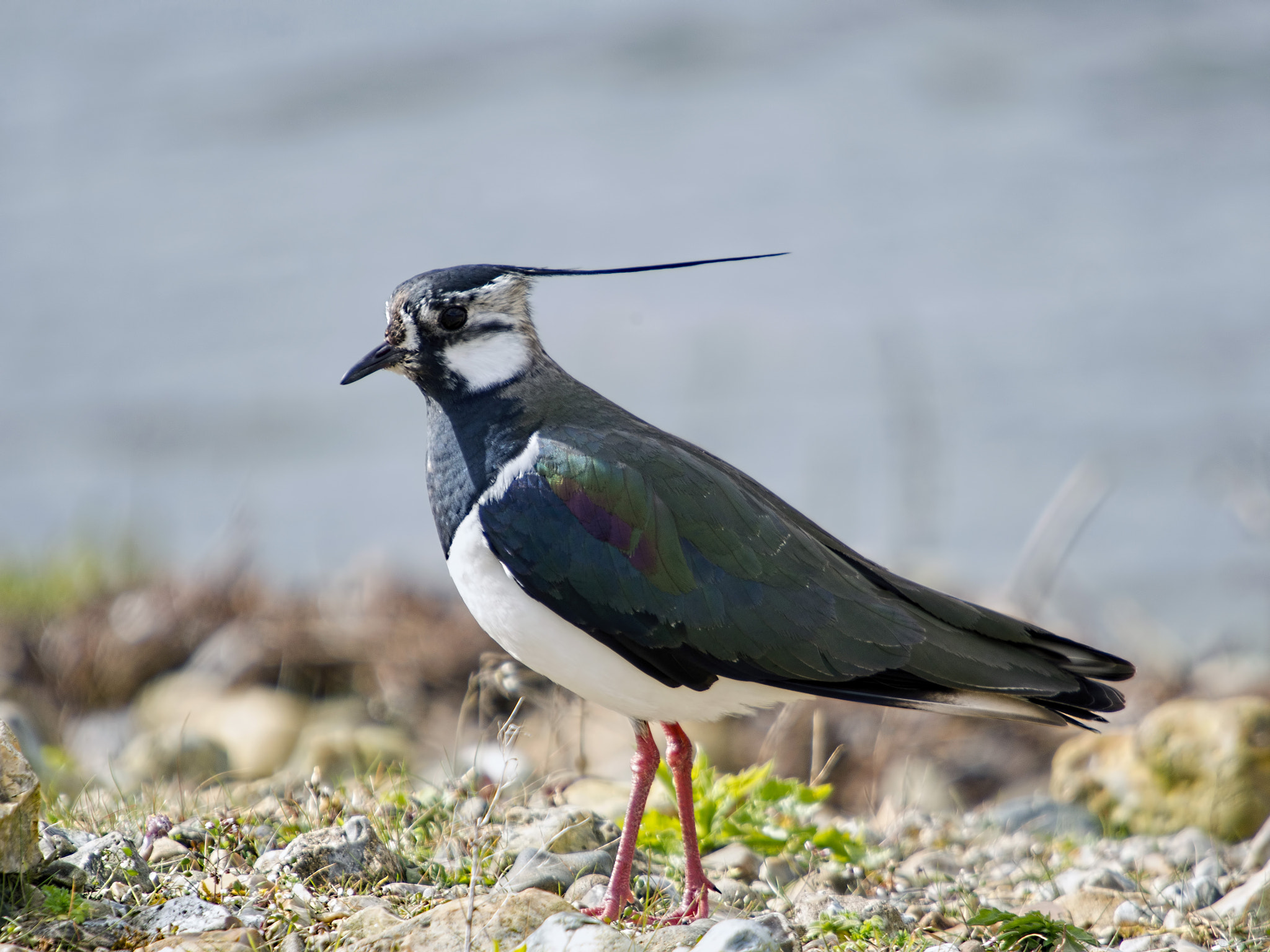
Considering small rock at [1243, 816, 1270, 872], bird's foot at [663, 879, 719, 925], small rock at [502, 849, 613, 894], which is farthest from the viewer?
small rock at [1243, 816, 1270, 872]

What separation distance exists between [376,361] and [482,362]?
0.33m

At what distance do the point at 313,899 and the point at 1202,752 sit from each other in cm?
349

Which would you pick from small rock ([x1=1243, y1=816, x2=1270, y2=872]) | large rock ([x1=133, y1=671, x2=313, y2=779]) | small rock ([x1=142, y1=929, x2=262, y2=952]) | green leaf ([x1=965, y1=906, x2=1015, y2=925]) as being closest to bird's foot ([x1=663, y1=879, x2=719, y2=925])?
green leaf ([x1=965, y1=906, x2=1015, y2=925])

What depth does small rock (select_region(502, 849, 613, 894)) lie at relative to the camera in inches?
156

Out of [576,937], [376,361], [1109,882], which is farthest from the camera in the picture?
[1109,882]

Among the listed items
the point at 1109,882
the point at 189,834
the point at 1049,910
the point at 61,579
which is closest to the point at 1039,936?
the point at 1049,910

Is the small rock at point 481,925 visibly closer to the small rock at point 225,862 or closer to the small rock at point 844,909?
the small rock at point 225,862

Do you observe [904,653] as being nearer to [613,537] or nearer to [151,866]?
[613,537]

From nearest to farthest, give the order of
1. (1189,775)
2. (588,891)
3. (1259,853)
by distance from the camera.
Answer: (588,891)
(1259,853)
(1189,775)

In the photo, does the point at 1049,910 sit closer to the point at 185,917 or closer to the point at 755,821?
the point at 755,821

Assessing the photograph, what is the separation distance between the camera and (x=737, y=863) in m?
4.51

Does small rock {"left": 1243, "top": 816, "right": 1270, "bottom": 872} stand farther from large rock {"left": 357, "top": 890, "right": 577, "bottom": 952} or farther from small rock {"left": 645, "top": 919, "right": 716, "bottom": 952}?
large rock {"left": 357, "top": 890, "right": 577, "bottom": 952}

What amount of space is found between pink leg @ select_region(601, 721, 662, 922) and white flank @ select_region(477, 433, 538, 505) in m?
0.85

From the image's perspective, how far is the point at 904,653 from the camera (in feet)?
13.3
